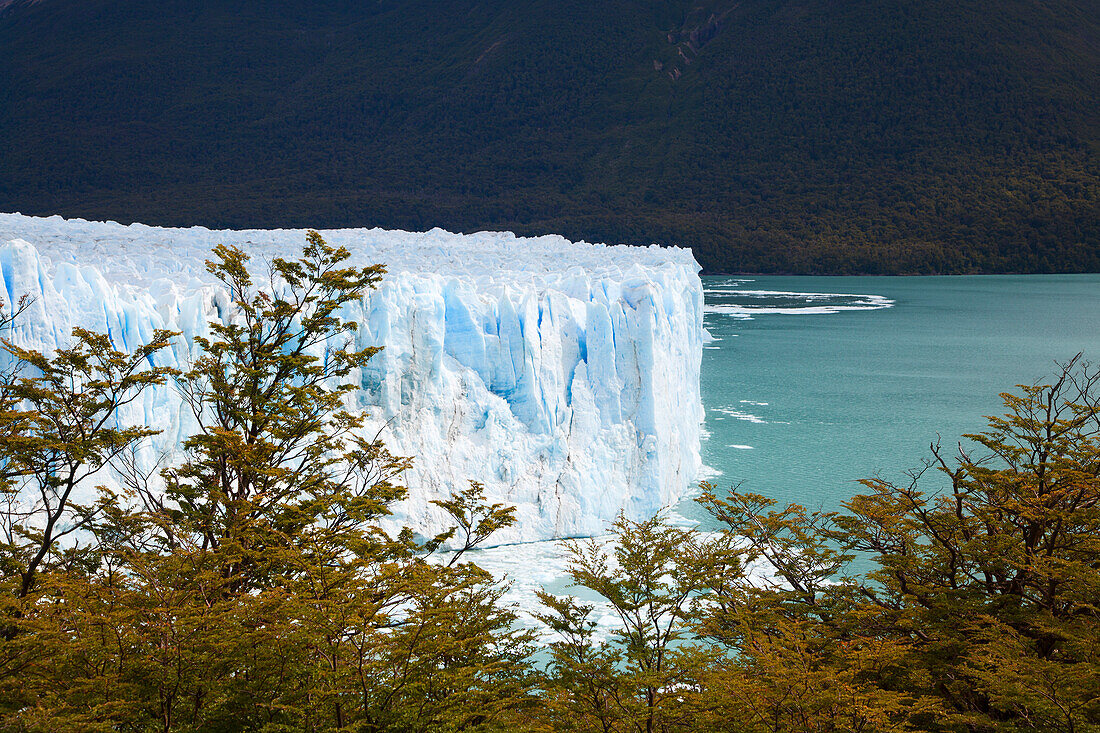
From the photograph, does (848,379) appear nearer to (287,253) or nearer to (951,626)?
(287,253)

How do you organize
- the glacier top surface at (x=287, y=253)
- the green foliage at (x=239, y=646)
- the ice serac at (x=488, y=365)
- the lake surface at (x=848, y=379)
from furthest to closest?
the lake surface at (x=848, y=379)
the glacier top surface at (x=287, y=253)
the ice serac at (x=488, y=365)
the green foliage at (x=239, y=646)

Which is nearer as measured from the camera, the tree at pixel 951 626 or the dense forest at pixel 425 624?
the dense forest at pixel 425 624

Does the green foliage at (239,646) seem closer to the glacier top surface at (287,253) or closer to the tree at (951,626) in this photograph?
the tree at (951,626)

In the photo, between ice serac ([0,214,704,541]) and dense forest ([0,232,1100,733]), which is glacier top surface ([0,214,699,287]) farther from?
dense forest ([0,232,1100,733])

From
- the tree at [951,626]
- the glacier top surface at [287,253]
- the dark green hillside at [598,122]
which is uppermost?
the dark green hillside at [598,122]

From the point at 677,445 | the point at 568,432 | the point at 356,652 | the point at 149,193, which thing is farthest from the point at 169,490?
the point at 149,193

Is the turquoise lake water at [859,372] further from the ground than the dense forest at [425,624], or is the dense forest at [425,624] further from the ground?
the dense forest at [425,624]

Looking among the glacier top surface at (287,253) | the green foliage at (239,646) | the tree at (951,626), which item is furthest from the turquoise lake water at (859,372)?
the green foliage at (239,646)
